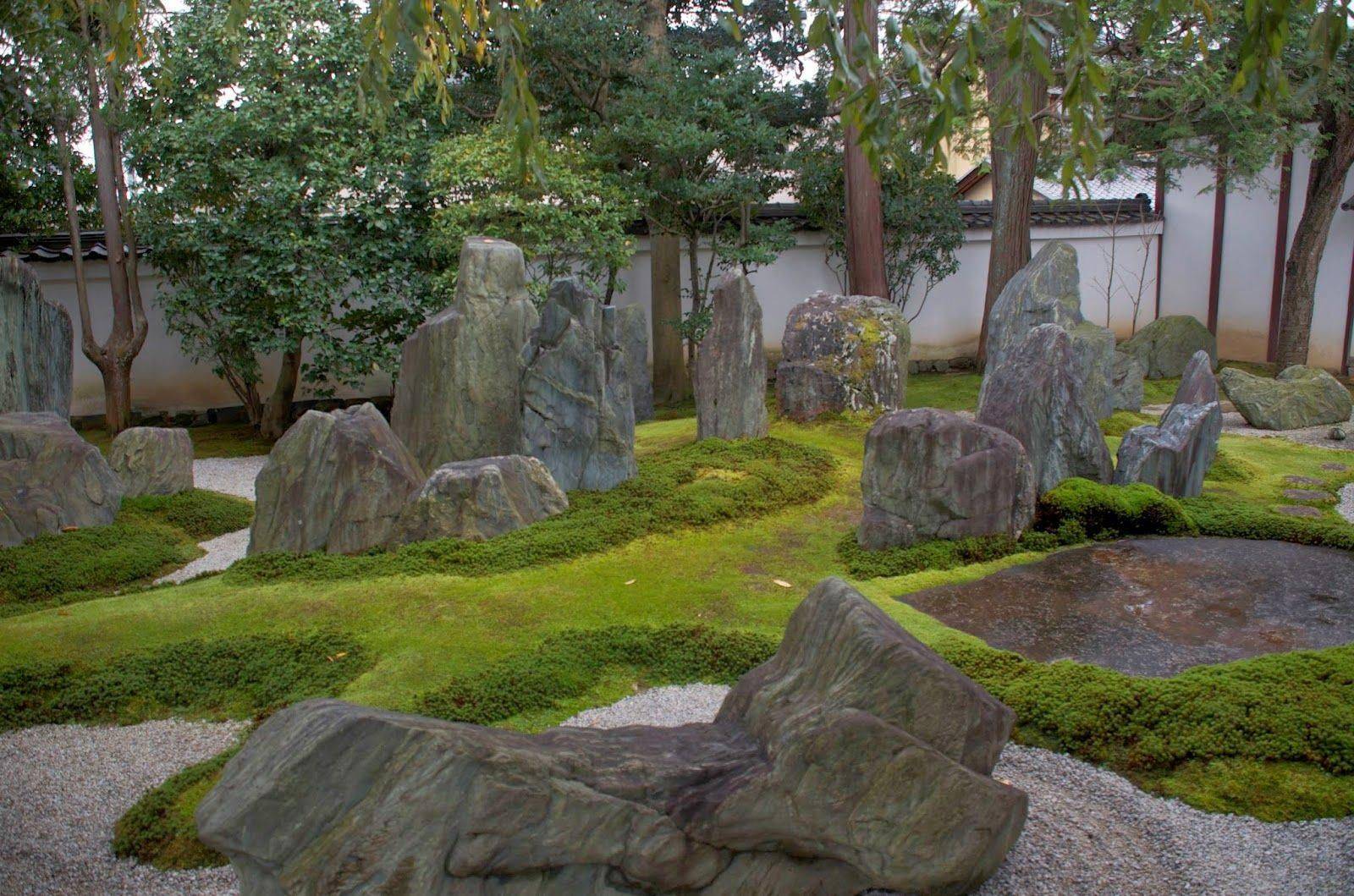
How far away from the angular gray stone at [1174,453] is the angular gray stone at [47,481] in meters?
8.22

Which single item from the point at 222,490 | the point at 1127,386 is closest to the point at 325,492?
the point at 222,490

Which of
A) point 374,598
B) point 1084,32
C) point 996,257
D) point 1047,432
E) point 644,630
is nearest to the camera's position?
point 1084,32

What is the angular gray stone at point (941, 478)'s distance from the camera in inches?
280

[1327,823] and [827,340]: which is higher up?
[827,340]

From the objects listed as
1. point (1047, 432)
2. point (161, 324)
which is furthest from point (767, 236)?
point (161, 324)

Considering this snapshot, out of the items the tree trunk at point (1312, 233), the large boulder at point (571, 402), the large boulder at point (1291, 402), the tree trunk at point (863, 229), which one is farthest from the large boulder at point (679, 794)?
the tree trunk at point (1312, 233)

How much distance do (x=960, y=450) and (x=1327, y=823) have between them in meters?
3.57

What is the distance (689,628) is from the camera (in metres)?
5.74

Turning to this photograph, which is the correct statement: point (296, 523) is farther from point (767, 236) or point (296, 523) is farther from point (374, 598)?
point (767, 236)

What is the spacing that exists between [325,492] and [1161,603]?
A: 5427 millimetres

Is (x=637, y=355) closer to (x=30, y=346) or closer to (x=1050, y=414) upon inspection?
(x=1050, y=414)

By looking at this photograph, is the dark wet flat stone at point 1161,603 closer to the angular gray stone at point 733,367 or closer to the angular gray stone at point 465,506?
the angular gray stone at point 465,506

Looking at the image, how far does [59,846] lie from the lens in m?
3.89

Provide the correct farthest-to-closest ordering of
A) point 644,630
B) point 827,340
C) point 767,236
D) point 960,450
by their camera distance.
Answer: point 767,236, point 827,340, point 960,450, point 644,630
